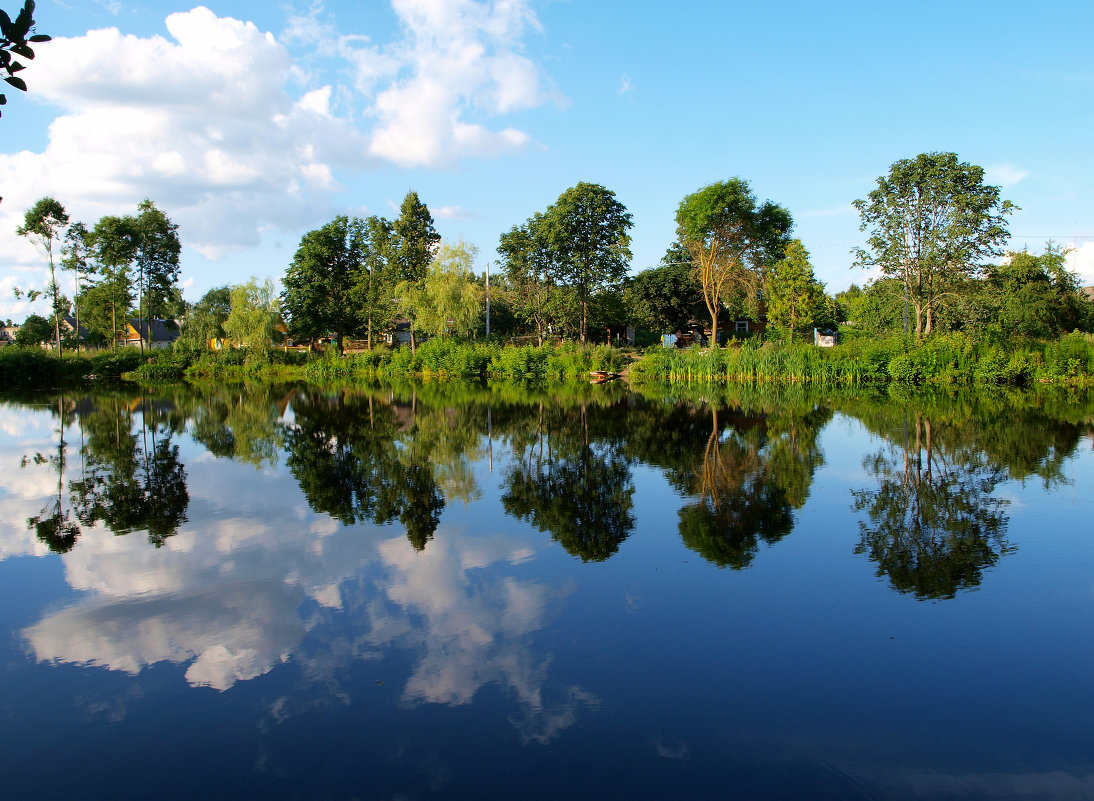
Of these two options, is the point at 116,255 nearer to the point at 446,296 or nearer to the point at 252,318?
the point at 252,318

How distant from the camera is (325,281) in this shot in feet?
176

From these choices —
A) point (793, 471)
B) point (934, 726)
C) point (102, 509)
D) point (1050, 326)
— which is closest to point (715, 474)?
point (793, 471)

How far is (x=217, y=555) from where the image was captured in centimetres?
787

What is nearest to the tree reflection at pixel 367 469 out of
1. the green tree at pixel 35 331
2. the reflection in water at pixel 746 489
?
the reflection in water at pixel 746 489

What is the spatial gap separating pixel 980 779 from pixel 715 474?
26.4ft

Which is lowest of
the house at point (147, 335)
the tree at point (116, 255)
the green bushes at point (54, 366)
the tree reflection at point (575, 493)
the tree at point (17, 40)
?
the tree reflection at point (575, 493)

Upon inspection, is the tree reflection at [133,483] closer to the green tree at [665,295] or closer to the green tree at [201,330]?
the green tree at [201,330]

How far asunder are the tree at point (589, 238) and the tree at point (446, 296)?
6504 mm

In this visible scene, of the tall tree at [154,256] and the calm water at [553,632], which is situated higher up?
the tall tree at [154,256]

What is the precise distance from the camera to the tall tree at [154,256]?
53.6m

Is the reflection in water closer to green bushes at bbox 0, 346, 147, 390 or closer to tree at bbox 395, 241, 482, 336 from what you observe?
tree at bbox 395, 241, 482, 336

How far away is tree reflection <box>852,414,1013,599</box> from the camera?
6.97 meters

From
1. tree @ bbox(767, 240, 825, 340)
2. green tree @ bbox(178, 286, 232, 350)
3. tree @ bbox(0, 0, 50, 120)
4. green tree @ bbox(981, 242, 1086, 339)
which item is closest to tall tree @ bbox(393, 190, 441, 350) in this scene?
green tree @ bbox(178, 286, 232, 350)

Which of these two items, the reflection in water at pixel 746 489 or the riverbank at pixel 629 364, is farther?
the riverbank at pixel 629 364
